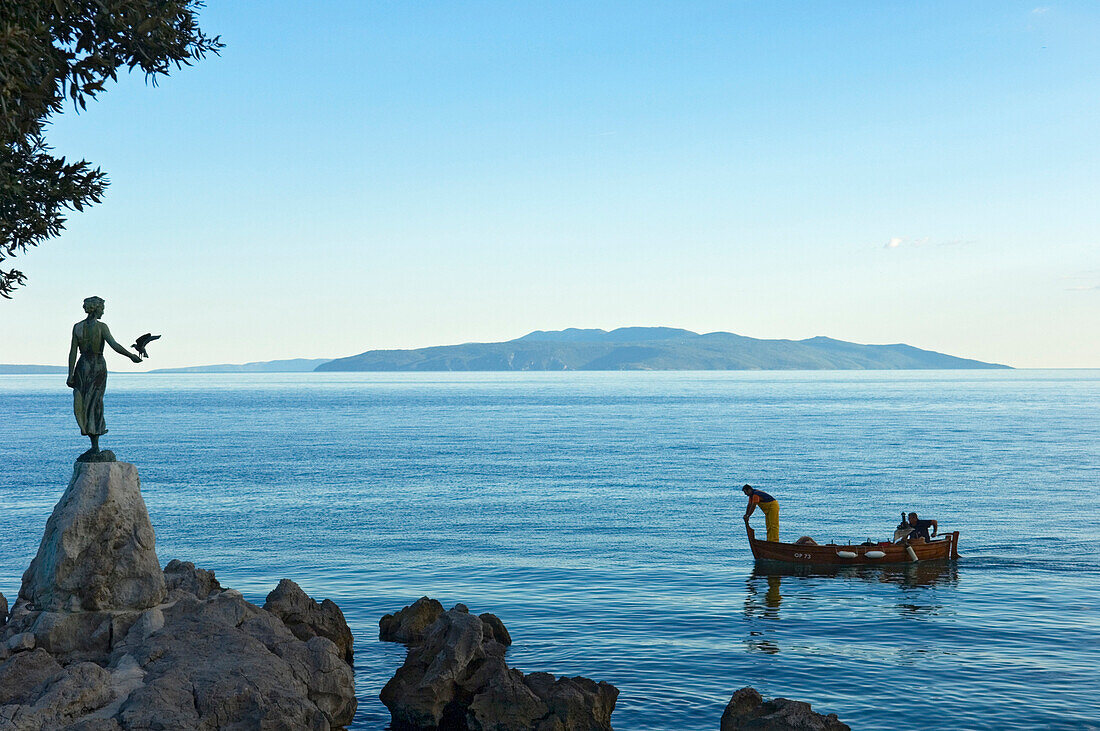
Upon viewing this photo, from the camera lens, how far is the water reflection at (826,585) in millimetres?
30891

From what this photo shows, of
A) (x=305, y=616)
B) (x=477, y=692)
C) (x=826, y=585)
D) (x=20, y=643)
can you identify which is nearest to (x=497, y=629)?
(x=305, y=616)

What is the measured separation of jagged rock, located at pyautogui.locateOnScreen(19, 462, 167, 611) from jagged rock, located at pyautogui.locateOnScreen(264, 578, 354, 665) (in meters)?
4.27

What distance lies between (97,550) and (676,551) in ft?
92.0

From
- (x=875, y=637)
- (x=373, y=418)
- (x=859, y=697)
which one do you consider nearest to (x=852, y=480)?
(x=875, y=637)

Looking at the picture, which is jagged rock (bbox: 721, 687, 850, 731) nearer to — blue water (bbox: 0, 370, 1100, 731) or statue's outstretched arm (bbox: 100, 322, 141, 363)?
blue water (bbox: 0, 370, 1100, 731)

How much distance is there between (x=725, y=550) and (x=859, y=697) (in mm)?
20772

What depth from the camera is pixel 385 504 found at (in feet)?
189

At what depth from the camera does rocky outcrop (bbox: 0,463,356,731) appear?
16.3 metres

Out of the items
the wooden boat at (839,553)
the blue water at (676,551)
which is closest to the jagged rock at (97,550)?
the blue water at (676,551)

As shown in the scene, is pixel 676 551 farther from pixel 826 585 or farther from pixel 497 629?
pixel 497 629

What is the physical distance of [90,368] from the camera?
20.3m

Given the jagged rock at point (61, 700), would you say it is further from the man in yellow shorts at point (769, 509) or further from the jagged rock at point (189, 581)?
the man in yellow shorts at point (769, 509)

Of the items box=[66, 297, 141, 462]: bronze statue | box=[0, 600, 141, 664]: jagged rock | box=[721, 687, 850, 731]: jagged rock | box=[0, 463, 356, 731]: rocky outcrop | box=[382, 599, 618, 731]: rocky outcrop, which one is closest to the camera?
box=[0, 463, 356, 731]: rocky outcrop

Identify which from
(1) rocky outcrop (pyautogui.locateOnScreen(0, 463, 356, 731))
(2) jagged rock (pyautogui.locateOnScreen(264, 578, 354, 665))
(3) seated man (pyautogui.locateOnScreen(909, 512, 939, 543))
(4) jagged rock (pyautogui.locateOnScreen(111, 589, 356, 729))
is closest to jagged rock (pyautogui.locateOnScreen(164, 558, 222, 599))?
(2) jagged rock (pyautogui.locateOnScreen(264, 578, 354, 665))
